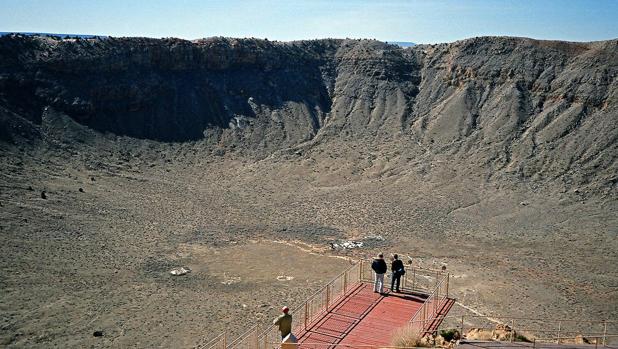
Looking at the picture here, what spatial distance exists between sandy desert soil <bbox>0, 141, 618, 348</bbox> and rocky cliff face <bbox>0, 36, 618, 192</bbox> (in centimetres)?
372

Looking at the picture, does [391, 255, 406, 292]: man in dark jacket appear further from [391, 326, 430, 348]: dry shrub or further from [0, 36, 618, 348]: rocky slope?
[0, 36, 618, 348]: rocky slope

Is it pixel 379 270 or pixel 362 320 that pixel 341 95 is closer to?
pixel 379 270

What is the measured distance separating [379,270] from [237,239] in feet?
56.6

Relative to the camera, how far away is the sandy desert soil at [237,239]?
24.2 m

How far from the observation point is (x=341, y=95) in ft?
191

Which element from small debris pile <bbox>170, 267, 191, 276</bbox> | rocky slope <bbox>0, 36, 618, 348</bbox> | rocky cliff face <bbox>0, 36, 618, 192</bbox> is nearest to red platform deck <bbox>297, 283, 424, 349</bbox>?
rocky slope <bbox>0, 36, 618, 348</bbox>

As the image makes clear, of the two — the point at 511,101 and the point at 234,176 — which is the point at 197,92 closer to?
the point at 234,176

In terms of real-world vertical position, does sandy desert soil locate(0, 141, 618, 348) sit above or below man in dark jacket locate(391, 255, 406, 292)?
below

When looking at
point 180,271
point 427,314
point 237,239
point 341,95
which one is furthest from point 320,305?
point 341,95

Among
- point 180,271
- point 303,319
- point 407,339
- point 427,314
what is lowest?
point 180,271

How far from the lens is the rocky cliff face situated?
4488 centimetres

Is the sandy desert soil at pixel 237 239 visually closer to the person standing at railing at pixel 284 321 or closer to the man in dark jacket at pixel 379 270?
the man in dark jacket at pixel 379 270

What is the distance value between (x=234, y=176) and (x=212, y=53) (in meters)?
15.1

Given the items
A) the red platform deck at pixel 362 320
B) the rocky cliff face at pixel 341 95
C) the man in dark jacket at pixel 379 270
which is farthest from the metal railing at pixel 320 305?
the rocky cliff face at pixel 341 95
